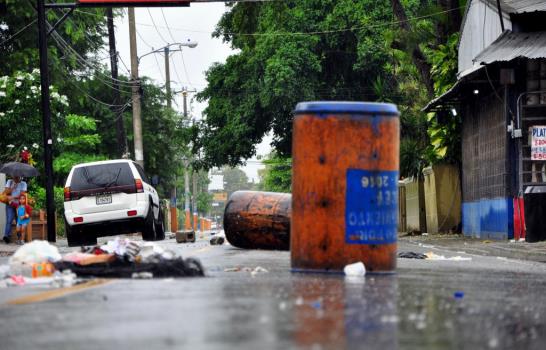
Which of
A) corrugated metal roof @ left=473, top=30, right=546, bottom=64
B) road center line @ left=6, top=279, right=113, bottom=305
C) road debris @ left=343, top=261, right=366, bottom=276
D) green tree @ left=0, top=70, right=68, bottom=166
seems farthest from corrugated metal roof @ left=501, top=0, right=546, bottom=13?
road center line @ left=6, top=279, right=113, bottom=305

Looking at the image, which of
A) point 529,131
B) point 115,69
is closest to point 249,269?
point 529,131

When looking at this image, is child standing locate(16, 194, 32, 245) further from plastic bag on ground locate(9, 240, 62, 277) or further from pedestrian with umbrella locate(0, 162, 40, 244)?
plastic bag on ground locate(9, 240, 62, 277)

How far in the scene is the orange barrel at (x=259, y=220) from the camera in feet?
64.2

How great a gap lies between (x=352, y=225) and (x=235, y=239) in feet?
27.9

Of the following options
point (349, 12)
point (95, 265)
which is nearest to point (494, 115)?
point (95, 265)

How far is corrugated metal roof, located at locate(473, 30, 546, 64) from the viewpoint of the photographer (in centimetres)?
2388

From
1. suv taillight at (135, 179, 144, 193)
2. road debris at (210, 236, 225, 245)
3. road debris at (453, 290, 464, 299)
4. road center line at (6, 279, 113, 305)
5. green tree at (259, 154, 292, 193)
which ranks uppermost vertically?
green tree at (259, 154, 292, 193)

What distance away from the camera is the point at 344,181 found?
1199 centimetres

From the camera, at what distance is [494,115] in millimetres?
28891

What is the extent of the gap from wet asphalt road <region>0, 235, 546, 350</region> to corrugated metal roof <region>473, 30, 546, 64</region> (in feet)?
42.4

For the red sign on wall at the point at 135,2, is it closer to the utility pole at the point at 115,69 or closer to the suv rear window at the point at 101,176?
the suv rear window at the point at 101,176

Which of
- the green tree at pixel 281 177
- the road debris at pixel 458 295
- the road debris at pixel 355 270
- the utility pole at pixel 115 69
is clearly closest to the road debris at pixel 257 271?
the road debris at pixel 355 270

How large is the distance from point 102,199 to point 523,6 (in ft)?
33.0

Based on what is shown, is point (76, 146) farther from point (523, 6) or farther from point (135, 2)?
point (523, 6)
